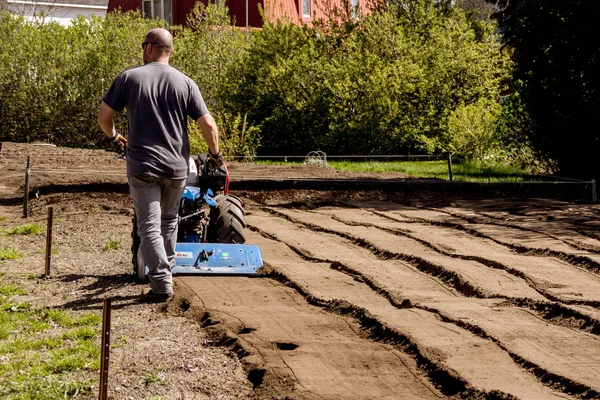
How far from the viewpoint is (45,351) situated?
6.72 m

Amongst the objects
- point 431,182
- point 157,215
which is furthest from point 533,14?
point 157,215

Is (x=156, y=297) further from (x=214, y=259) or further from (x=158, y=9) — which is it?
(x=158, y=9)

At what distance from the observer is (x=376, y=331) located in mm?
7098

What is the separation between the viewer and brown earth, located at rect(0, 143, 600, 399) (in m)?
5.96

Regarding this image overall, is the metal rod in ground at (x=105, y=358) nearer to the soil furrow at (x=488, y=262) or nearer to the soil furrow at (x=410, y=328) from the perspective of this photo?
the soil furrow at (x=410, y=328)

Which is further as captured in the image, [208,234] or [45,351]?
[208,234]

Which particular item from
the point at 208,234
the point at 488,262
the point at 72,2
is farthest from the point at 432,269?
the point at 72,2

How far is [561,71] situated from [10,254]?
10796mm

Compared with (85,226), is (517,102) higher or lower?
higher

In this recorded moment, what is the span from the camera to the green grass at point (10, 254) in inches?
411

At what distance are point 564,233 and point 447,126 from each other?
10131mm

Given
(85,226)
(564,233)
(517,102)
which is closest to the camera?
(564,233)

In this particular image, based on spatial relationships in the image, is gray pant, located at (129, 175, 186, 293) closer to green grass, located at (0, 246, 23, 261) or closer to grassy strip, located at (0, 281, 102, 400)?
grassy strip, located at (0, 281, 102, 400)

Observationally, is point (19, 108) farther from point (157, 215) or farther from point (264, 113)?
point (157, 215)
